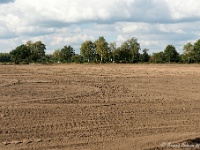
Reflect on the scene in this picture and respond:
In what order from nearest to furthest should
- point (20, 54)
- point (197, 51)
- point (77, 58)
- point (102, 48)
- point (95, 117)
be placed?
point (95, 117)
point (20, 54)
point (197, 51)
point (102, 48)
point (77, 58)

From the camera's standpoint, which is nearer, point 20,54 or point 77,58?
point 20,54

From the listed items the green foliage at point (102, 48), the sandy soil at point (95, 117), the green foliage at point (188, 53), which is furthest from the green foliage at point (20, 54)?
the sandy soil at point (95, 117)

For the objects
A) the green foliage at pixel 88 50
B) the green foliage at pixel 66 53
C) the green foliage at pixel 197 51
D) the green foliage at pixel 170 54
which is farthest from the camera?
the green foliage at pixel 66 53

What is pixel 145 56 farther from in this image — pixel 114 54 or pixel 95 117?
pixel 95 117

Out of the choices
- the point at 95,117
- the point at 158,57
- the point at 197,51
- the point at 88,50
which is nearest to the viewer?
the point at 95,117

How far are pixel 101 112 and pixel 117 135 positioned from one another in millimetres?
2816

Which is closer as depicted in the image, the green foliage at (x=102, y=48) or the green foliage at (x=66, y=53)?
the green foliage at (x=102, y=48)

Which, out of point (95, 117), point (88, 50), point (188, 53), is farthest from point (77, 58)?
point (95, 117)

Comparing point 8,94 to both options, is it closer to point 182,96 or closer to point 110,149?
point 182,96

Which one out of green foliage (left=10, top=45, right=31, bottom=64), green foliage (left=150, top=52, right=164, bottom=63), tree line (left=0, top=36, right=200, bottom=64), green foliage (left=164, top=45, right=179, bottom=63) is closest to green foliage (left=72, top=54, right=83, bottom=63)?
tree line (left=0, top=36, right=200, bottom=64)

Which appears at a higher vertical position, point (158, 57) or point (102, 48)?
point (102, 48)

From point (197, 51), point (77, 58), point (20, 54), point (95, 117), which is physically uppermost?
point (197, 51)

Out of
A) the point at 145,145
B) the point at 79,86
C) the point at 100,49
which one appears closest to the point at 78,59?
the point at 100,49

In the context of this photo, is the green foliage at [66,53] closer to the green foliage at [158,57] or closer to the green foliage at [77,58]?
the green foliage at [77,58]
